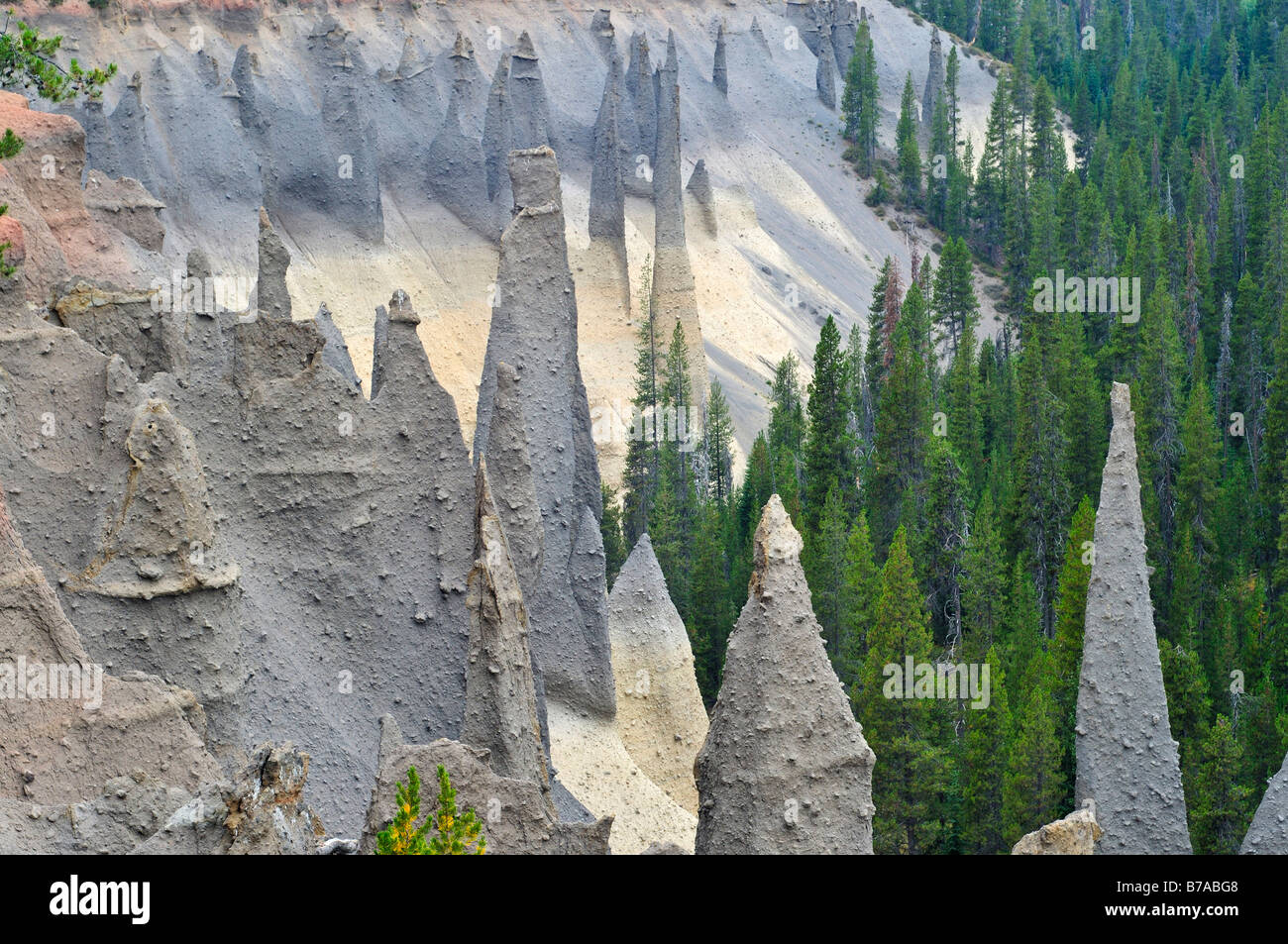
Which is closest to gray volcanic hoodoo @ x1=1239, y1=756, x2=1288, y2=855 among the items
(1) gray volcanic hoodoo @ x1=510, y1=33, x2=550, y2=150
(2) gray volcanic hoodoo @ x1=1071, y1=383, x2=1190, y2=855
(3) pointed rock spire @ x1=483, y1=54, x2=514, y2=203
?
(2) gray volcanic hoodoo @ x1=1071, y1=383, x2=1190, y2=855

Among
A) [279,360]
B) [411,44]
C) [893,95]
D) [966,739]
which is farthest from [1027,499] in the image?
[893,95]

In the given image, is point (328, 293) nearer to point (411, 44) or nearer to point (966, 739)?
point (411, 44)

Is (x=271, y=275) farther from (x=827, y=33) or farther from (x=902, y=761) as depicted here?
(x=827, y=33)

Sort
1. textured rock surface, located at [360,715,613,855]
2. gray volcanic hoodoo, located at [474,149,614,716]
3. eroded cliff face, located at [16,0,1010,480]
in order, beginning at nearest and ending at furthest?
textured rock surface, located at [360,715,613,855] → gray volcanic hoodoo, located at [474,149,614,716] → eroded cliff face, located at [16,0,1010,480]

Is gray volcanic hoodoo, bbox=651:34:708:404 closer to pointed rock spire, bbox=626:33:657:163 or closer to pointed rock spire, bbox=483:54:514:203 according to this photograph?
pointed rock spire, bbox=483:54:514:203

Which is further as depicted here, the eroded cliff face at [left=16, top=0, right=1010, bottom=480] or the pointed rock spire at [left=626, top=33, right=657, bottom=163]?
the pointed rock spire at [left=626, top=33, right=657, bottom=163]

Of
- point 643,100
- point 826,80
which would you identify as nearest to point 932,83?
point 826,80
